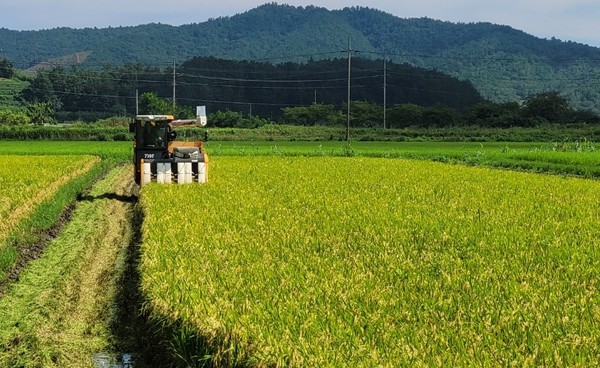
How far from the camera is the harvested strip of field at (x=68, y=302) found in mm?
6297

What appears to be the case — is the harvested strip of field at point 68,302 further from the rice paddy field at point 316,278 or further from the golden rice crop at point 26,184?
the golden rice crop at point 26,184

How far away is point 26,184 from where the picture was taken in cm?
1570

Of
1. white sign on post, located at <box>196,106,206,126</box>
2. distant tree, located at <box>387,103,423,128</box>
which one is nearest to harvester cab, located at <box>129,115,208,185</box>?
white sign on post, located at <box>196,106,206,126</box>

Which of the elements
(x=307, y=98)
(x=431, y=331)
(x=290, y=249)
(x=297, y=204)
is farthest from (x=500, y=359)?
(x=307, y=98)

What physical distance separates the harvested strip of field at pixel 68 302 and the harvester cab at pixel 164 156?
148 inches

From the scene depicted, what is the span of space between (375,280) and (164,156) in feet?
41.0

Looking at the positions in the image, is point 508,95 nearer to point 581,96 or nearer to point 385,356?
point 581,96

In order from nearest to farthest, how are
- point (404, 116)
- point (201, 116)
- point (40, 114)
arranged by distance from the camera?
point (201, 116) < point (40, 114) < point (404, 116)

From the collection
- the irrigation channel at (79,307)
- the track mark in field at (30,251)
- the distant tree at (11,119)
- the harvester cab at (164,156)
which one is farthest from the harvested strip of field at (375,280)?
the distant tree at (11,119)

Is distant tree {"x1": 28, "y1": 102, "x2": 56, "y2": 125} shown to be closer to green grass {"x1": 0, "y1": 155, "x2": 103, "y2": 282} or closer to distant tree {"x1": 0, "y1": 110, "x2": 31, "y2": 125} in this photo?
distant tree {"x1": 0, "y1": 110, "x2": 31, "y2": 125}

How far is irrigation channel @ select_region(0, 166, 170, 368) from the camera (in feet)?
20.4

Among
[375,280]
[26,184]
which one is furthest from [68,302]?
[26,184]

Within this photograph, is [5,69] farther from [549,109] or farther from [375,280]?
[375,280]

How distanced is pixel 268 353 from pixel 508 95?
17745 centimetres
